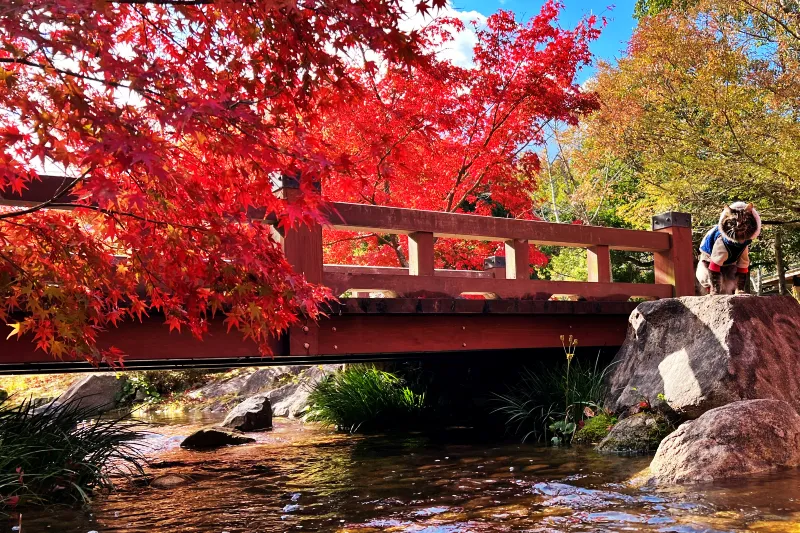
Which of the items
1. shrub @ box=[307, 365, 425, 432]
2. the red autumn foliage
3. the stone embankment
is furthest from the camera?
shrub @ box=[307, 365, 425, 432]

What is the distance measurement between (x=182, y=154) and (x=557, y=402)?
576cm

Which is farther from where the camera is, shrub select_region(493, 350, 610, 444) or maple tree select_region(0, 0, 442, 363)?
shrub select_region(493, 350, 610, 444)

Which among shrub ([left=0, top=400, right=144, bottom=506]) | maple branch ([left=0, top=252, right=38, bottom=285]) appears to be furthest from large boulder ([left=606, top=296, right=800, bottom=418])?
maple branch ([left=0, top=252, right=38, bottom=285])

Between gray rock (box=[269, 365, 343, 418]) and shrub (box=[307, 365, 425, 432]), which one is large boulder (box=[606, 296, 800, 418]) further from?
gray rock (box=[269, 365, 343, 418])

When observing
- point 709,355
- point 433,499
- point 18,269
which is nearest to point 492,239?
point 709,355

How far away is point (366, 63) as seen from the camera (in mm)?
4145

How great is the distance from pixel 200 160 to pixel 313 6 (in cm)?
123

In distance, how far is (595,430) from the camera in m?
7.90

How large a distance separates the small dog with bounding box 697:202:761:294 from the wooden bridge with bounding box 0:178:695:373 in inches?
57.0

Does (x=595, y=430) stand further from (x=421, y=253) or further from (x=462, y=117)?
(x=462, y=117)

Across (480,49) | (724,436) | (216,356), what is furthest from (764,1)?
(216,356)

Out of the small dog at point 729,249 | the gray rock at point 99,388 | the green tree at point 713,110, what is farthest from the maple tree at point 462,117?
the gray rock at point 99,388

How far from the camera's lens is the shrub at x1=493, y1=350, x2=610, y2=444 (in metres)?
8.37

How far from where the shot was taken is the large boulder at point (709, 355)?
711 centimetres
